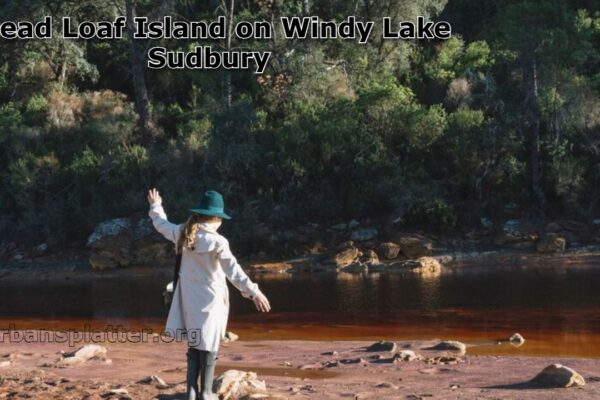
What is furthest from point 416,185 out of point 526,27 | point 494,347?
point 494,347

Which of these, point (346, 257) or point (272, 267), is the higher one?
point (346, 257)

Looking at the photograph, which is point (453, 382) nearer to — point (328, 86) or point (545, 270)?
point (545, 270)

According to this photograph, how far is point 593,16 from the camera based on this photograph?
30.7 metres

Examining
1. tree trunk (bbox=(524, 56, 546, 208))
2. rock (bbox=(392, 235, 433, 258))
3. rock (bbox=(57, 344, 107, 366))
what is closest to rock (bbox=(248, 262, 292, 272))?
rock (bbox=(392, 235, 433, 258))

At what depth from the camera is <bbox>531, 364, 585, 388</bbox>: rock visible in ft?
23.5

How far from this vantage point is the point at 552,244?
74.9 feet

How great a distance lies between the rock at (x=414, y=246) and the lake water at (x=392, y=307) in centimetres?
174

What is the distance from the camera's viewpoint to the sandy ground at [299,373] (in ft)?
22.8

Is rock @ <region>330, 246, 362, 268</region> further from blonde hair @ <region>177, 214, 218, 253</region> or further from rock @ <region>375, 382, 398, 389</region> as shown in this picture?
blonde hair @ <region>177, 214, 218, 253</region>

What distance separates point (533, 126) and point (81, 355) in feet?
64.6

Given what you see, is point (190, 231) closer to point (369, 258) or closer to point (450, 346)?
point (450, 346)

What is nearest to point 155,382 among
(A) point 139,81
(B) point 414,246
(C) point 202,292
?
(C) point 202,292

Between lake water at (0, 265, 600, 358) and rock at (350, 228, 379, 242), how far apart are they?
303 cm

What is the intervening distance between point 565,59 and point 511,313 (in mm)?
14509
